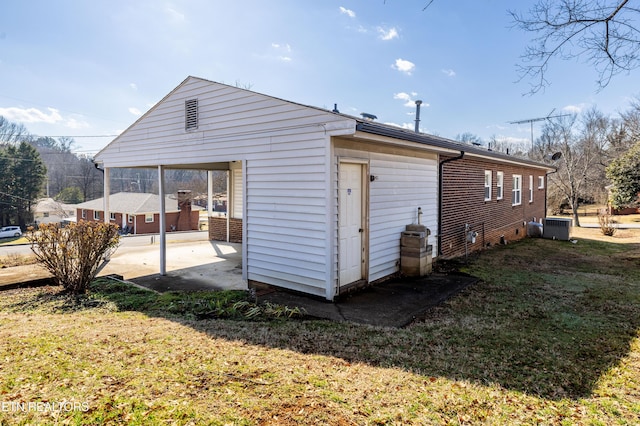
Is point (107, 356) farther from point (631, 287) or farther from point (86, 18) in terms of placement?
point (86, 18)

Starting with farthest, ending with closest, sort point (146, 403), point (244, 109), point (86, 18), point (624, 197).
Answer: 1. point (624, 197)
2. point (86, 18)
3. point (244, 109)
4. point (146, 403)

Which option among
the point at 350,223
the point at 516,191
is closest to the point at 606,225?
the point at 516,191

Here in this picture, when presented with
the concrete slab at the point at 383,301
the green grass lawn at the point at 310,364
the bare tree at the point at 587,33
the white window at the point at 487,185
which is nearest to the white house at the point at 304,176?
the concrete slab at the point at 383,301

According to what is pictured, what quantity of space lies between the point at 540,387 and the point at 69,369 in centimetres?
422

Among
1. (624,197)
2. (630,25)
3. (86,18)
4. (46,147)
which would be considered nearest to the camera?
(630,25)

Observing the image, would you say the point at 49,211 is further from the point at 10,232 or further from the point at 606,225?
the point at 606,225

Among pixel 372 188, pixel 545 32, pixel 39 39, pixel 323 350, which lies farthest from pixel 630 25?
pixel 39 39

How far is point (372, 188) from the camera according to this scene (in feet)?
22.2

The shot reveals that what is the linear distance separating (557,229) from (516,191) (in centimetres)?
254

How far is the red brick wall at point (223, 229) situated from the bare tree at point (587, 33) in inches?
402

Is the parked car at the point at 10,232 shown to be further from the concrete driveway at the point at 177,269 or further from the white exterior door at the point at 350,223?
the white exterior door at the point at 350,223

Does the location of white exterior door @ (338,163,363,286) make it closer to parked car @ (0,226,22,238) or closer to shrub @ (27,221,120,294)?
shrub @ (27,221,120,294)

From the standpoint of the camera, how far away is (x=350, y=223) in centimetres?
632

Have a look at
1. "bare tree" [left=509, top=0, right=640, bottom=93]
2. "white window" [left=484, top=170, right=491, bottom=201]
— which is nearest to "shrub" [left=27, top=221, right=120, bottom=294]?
"bare tree" [left=509, top=0, right=640, bottom=93]
